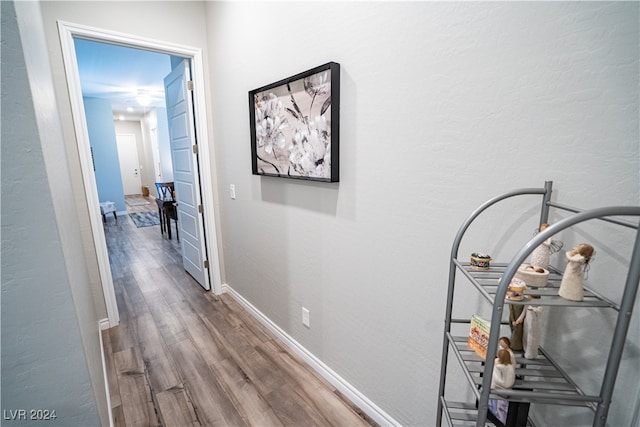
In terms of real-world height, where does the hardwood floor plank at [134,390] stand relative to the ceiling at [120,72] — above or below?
below

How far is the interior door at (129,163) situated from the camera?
9523 millimetres

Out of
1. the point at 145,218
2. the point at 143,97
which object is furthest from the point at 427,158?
the point at 143,97

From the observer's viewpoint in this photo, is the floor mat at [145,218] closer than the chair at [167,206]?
No

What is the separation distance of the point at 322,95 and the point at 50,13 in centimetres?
Result: 200

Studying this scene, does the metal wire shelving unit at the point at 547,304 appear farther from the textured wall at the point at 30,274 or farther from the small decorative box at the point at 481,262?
the textured wall at the point at 30,274

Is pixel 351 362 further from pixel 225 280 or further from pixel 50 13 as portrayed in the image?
pixel 50 13

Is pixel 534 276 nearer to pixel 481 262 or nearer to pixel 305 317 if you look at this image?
pixel 481 262

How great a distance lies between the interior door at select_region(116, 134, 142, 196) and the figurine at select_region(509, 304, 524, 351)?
1101 cm

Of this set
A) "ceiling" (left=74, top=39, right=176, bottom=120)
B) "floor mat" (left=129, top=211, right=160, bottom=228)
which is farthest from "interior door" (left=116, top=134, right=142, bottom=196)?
"floor mat" (left=129, top=211, right=160, bottom=228)

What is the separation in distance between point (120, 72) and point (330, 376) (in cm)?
546

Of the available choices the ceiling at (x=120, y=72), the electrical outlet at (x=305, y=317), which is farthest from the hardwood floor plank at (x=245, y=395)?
the ceiling at (x=120, y=72)

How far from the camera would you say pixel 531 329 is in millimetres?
832

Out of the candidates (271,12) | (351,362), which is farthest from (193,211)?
(351,362)

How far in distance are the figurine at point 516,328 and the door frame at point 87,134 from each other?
101 inches
